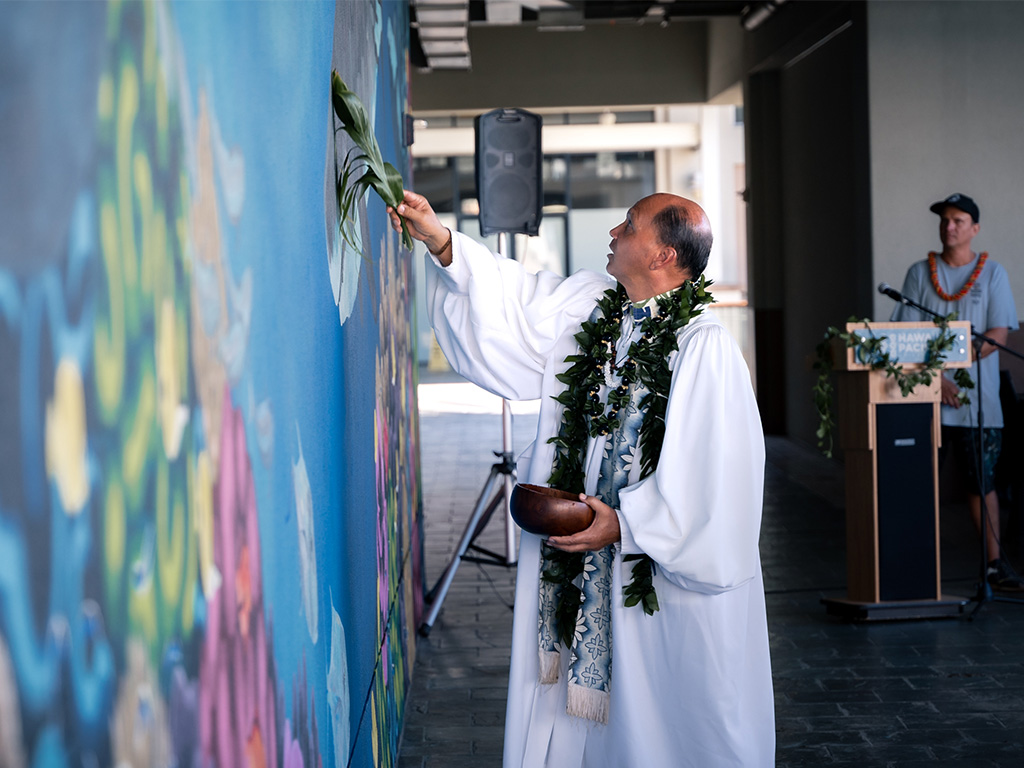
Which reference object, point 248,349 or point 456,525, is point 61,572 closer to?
point 248,349

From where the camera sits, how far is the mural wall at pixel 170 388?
0.59 metres

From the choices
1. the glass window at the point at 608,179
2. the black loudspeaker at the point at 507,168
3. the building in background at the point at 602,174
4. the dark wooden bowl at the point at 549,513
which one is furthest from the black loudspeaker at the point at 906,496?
the glass window at the point at 608,179

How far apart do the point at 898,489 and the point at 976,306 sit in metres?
1.13

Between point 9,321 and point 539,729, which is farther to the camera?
point 539,729

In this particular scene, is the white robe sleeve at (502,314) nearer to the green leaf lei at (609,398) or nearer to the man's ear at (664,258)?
the green leaf lei at (609,398)

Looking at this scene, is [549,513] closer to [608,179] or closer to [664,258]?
[664,258]

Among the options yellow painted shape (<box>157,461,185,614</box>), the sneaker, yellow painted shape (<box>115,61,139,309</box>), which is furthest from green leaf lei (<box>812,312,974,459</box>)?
yellow painted shape (<box>115,61,139,309</box>)

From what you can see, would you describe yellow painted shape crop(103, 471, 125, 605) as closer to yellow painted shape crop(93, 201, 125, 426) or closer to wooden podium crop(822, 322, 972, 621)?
yellow painted shape crop(93, 201, 125, 426)

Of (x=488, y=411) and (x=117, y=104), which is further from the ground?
(x=117, y=104)

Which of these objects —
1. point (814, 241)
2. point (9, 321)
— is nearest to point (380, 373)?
point (9, 321)

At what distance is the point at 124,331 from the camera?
0.75 m

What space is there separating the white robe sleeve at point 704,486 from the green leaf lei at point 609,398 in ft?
0.26

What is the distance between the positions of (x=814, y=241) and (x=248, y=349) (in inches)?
318

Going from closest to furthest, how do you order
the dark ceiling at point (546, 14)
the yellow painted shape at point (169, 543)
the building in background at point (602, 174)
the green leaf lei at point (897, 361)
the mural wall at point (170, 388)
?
1. the mural wall at point (170, 388)
2. the yellow painted shape at point (169, 543)
3. the green leaf lei at point (897, 361)
4. the dark ceiling at point (546, 14)
5. the building in background at point (602, 174)
